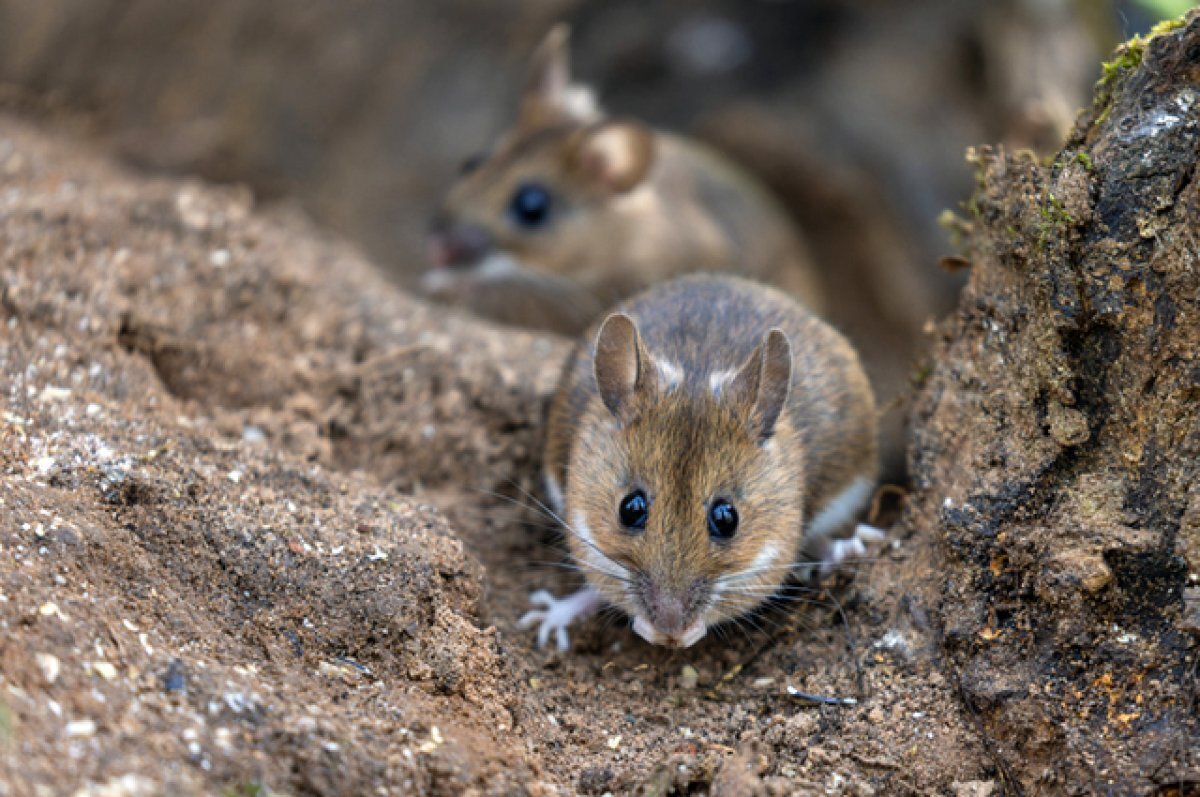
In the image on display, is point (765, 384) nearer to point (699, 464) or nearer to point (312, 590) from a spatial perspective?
point (699, 464)

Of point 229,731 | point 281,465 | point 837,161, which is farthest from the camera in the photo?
point 837,161

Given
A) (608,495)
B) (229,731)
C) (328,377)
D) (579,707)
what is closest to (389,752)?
(229,731)

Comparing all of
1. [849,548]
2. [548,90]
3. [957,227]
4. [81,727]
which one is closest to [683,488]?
[849,548]

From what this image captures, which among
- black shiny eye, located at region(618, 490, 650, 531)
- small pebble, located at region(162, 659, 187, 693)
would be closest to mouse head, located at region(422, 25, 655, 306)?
black shiny eye, located at region(618, 490, 650, 531)

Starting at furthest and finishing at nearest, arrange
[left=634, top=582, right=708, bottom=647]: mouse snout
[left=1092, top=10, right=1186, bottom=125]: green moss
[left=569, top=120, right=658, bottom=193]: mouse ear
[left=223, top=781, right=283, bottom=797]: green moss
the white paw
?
[left=569, top=120, right=658, bottom=193]: mouse ear → the white paw → [left=634, top=582, right=708, bottom=647]: mouse snout → [left=1092, top=10, right=1186, bottom=125]: green moss → [left=223, top=781, right=283, bottom=797]: green moss

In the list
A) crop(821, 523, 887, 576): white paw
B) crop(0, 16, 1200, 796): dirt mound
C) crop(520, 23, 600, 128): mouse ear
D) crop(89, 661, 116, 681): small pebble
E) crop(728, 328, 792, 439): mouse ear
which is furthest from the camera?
crop(520, 23, 600, 128): mouse ear

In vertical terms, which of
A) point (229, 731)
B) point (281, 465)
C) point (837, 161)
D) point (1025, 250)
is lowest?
point (229, 731)

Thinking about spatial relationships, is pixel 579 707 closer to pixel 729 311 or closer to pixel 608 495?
pixel 608 495

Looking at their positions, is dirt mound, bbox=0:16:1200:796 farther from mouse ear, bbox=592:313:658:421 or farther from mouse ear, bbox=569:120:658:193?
mouse ear, bbox=569:120:658:193

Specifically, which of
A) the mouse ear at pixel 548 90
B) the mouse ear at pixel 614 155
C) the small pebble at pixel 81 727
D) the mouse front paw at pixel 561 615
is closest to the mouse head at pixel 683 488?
the mouse front paw at pixel 561 615
